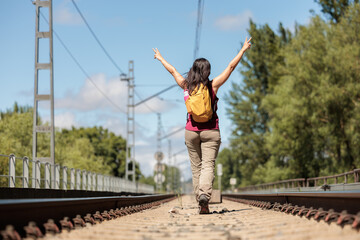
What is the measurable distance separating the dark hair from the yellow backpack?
0.14 meters

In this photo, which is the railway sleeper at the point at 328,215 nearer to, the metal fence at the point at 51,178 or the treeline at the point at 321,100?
the metal fence at the point at 51,178

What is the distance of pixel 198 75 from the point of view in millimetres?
8141

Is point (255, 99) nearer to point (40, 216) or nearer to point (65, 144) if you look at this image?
point (65, 144)

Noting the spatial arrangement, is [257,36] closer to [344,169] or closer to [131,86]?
[131,86]

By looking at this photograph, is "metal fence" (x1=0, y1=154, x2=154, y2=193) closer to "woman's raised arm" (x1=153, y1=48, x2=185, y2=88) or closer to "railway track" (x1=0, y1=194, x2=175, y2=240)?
"woman's raised arm" (x1=153, y1=48, x2=185, y2=88)

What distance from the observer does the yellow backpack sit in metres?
7.82

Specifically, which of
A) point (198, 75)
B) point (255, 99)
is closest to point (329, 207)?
point (198, 75)

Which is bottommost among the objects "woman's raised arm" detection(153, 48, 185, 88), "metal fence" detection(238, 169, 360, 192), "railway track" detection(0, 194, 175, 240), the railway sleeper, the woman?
the railway sleeper

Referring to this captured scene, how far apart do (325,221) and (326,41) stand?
32939 millimetres

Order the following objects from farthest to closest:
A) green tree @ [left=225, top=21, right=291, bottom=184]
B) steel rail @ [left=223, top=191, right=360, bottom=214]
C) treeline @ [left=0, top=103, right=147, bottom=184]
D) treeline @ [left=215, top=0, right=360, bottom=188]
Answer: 1. green tree @ [left=225, top=21, right=291, bottom=184]
2. treeline @ [left=0, top=103, right=147, bottom=184]
3. treeline @ [left=215, top=0, right=360, bottom=188]
4. steel rail @ [left=223, top=191, right=360, bottom=214]

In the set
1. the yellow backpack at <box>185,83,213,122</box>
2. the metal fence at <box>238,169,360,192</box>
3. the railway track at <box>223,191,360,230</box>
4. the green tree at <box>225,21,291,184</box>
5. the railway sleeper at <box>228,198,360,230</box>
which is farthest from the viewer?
the green tree at <box>225,21,291,184</box>

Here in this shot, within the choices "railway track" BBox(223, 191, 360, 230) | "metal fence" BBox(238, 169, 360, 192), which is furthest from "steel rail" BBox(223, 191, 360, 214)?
"metal fence" BBox(238, 169, 360, 192)

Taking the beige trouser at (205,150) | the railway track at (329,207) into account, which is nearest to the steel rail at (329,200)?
the railway track at (329,207)

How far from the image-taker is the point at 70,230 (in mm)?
5258
